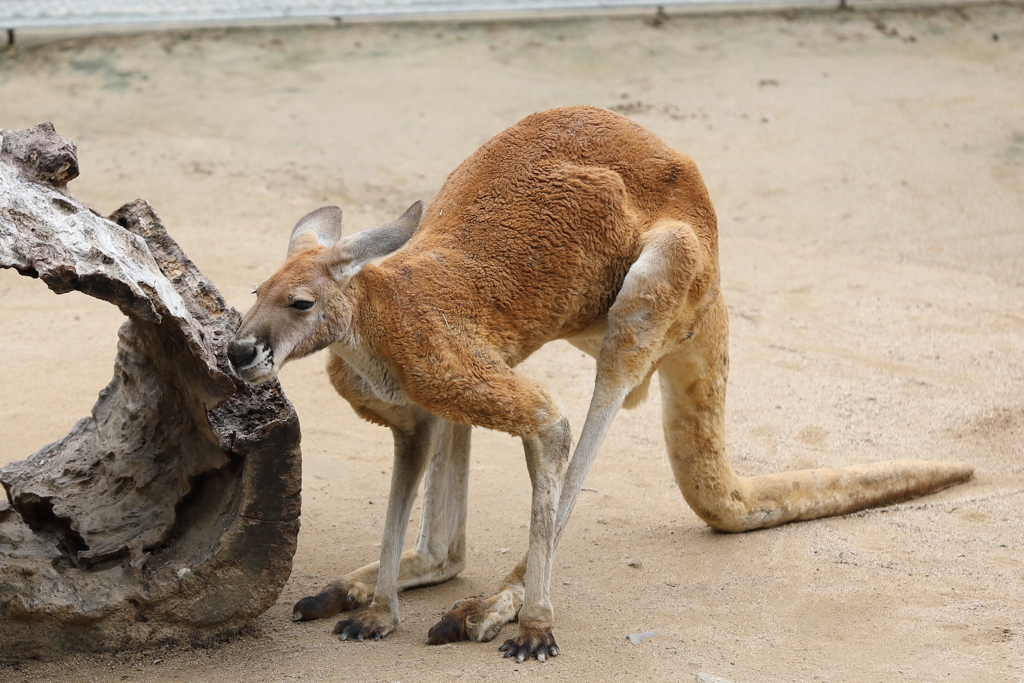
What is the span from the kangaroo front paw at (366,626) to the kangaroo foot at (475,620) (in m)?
0.17

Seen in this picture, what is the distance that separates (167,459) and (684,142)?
307 inches

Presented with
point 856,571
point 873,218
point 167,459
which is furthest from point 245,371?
point 873,218

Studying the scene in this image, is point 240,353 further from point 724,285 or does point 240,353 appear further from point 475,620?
point 724,285

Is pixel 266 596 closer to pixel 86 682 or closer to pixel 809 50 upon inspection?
pixel 86 682

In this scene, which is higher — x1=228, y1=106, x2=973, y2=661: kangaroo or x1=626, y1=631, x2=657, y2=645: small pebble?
x1=228, y1=106, x2=973, y2=661: kangaroo

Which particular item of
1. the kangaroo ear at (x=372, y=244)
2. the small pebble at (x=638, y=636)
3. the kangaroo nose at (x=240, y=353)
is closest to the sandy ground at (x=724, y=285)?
the small pebble at (x=638, y=636)

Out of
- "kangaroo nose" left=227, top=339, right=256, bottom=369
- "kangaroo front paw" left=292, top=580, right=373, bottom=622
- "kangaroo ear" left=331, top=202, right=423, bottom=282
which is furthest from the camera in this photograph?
"kangaroo front paw" left=292, top=580, right=373, bottom=622

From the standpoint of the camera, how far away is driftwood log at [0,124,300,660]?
386 cm

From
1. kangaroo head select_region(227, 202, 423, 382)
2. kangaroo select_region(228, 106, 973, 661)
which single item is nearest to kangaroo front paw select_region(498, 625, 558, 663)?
kangaroo select_region(228, 106, 973, 661)

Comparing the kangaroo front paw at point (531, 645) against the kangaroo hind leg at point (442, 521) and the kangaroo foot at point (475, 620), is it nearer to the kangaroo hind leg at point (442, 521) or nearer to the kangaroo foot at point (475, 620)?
→ the kangaroo foot at point (475, 620)

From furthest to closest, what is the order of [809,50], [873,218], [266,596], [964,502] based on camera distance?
1. [809,50]
2. [873,218]
3. [964,502]
4. [266,596]

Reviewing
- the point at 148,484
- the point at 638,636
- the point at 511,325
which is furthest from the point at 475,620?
the point at 148,484

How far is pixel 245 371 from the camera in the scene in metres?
3.54

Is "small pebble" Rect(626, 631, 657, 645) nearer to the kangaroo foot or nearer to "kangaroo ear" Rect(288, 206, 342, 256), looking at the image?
the kangaroo foot
